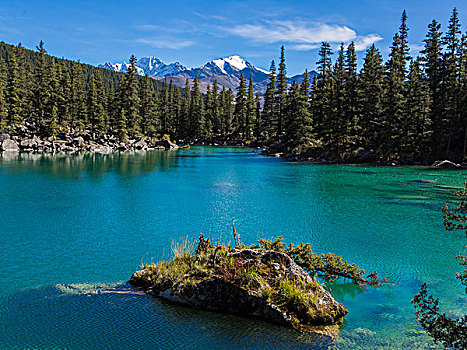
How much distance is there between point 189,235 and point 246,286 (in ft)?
30.6

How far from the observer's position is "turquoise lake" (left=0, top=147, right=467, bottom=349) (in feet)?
31.1

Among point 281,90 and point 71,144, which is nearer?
point 71,144

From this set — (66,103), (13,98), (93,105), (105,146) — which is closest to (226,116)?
(93,105)

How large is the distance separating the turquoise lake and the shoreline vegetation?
0.40 meters

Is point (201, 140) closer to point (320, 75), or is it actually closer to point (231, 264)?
point (320, 75)

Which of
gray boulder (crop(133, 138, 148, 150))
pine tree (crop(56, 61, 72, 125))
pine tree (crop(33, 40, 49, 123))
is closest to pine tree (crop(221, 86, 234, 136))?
gray boulder (crop(133, 138, 148, 150))

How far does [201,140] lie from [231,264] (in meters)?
114

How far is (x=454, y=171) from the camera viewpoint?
48875 millimetres

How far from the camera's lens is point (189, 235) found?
63.2 feet

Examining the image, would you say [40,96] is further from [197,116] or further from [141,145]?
[197,116]

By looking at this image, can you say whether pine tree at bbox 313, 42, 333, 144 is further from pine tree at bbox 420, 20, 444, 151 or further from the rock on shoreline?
the rock on shoreline

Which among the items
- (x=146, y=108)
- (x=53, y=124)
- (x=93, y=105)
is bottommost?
(x=53, y=124)

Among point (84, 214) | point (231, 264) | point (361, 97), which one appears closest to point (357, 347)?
point (231, 264)

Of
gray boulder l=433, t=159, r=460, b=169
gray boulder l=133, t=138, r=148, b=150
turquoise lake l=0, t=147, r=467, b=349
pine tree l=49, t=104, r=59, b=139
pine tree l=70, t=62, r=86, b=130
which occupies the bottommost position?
turquoise lake l=0, t=147, r=467, b=349
